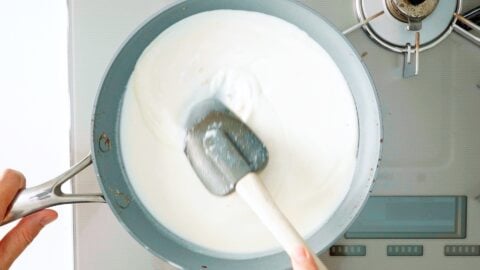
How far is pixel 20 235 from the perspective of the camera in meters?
0.59

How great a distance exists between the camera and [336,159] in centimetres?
60

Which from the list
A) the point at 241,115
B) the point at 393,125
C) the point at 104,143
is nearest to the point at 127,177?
the point at 104,143

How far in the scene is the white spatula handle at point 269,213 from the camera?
1.64 feet

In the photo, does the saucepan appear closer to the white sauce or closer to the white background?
the white sauce

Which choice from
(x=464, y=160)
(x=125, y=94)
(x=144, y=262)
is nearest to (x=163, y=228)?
(x=144, y=262)

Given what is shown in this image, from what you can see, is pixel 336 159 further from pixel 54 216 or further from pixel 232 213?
pixel 54 216

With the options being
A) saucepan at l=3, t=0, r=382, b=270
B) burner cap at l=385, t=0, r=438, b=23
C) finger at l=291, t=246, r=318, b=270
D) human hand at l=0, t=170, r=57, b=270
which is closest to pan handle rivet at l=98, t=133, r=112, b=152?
saucepan at l=3, t=0, r=382, b=270

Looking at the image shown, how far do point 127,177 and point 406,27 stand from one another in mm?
397

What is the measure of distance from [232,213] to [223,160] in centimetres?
9

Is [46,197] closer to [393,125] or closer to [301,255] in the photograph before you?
[301,255]

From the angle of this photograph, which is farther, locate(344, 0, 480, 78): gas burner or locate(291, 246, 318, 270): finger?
locate(344, 0, 480, 78): gas burner

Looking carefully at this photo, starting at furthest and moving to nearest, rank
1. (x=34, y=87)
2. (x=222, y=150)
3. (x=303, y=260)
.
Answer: (x=34, y=87), (x=222, y=150), (x=303, y=260)

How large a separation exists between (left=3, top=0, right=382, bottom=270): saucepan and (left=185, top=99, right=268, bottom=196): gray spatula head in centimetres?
9

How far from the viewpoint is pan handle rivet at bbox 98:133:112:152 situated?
563 mm
